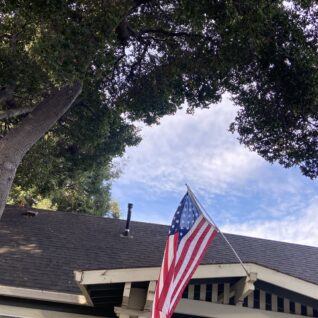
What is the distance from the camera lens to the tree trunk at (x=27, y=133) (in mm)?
6934

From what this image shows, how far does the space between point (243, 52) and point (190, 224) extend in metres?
5.01

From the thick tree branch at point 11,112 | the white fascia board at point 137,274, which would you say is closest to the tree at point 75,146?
the thick tree branch at point 11,112

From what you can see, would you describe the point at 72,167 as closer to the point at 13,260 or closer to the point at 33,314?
the point at 13,260

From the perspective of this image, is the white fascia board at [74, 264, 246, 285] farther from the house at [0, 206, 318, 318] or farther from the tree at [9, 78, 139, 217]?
the tree at [9, 78, 139, 217]

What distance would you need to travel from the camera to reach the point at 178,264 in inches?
196

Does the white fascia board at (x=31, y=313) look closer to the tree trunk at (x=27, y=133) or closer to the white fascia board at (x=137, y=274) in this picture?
the white fascia board at (x=137, y=274)

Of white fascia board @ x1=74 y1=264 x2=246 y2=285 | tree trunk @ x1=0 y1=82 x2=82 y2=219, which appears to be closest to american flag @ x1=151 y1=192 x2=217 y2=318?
white fascia board @ x1=74 y1=264 x2=246 y2=285

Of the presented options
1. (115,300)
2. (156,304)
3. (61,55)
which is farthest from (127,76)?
(156,304)

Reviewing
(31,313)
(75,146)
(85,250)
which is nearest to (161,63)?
(75,146)

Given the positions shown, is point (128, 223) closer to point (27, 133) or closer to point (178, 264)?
point (27, 133)

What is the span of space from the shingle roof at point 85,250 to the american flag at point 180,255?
2176 millimetres

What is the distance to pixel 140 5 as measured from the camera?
9.36 m

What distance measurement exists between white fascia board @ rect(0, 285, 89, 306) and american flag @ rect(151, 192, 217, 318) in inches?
Result: 88.2

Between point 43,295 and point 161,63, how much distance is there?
676 centimetres
